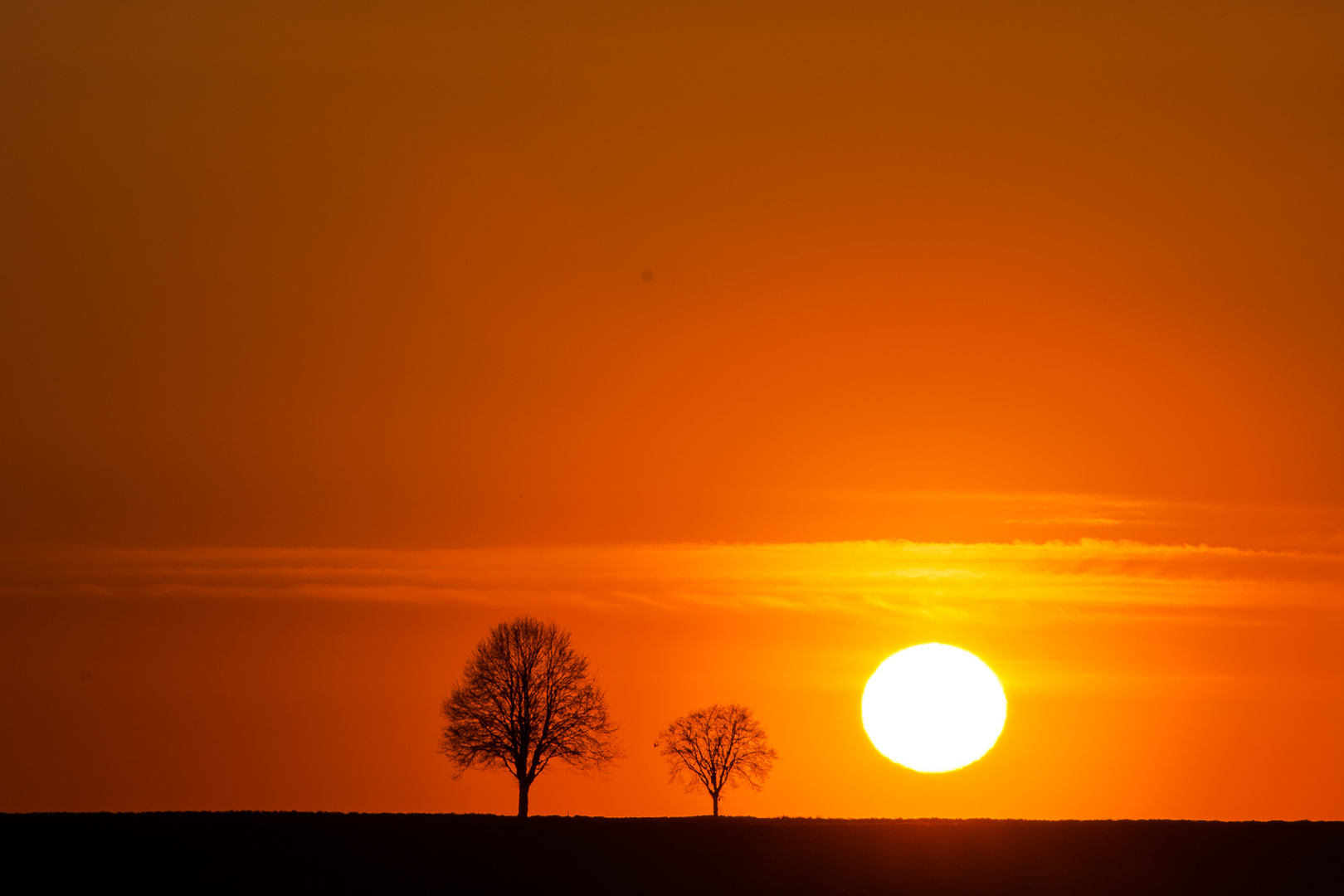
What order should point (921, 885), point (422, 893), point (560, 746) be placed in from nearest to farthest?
point (422, 893) < point (921, 885) < point (560, 746)

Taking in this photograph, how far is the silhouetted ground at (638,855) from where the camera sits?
62531 mm

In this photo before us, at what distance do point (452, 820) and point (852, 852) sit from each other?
55.4ft

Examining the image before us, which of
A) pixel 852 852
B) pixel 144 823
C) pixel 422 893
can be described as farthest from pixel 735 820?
pixel 144 823

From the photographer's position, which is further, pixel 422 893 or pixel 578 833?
pixel 578 833

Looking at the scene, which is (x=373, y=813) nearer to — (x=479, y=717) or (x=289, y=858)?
(x=289, y=858)

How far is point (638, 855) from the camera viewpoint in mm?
67250

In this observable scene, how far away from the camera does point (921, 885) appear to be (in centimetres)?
6569

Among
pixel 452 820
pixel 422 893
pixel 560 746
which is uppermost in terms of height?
pixel 560 746

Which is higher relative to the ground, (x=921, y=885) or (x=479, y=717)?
(x=479, y=717)

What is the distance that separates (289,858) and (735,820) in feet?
76.3

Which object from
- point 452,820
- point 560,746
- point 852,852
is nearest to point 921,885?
point 852,852

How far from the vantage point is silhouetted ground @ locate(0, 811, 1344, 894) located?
62.5m

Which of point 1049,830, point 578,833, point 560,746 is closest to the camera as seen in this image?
point 578,833

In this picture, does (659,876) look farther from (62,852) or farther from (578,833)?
(62,852)
